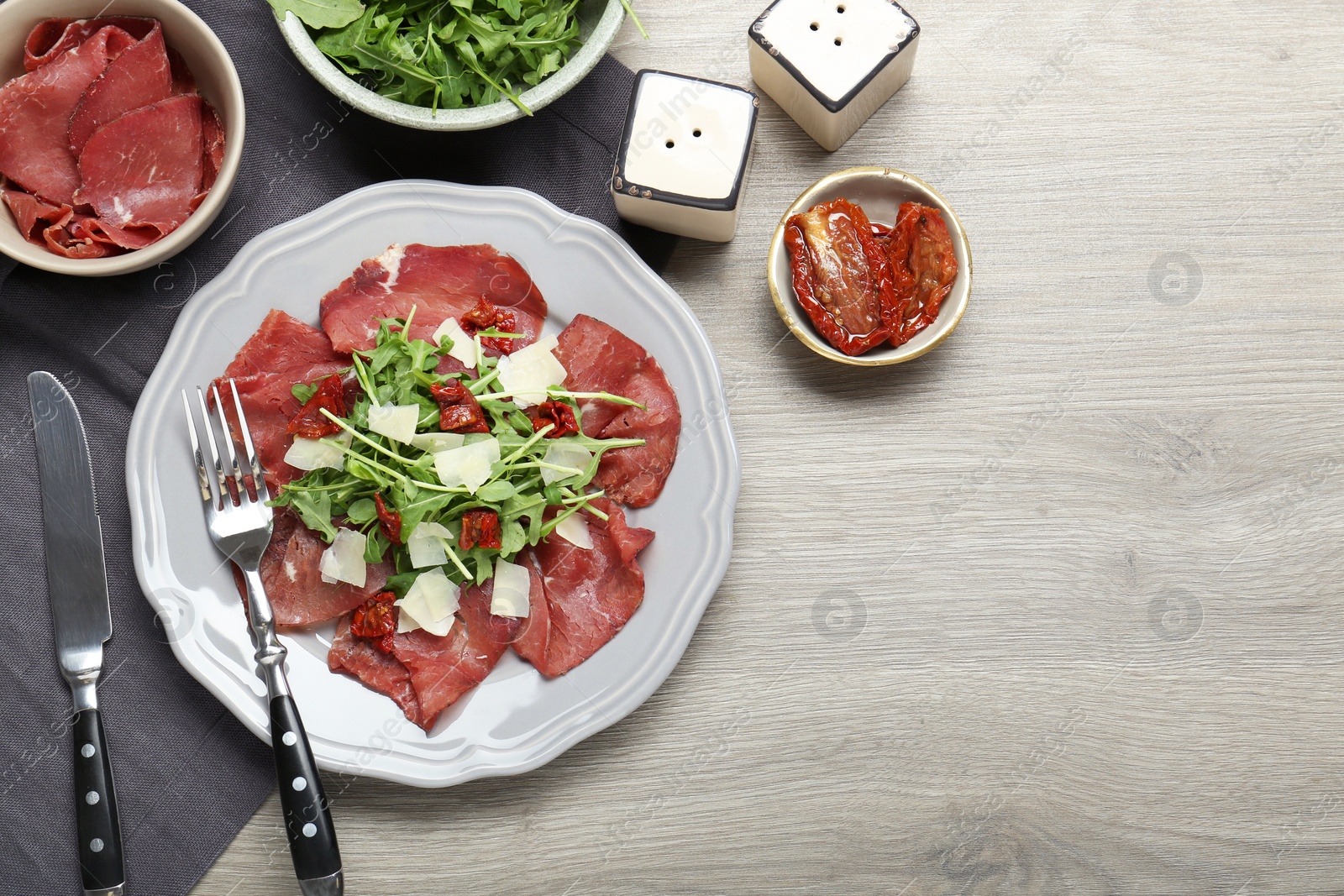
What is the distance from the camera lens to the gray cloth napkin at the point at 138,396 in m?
1.75

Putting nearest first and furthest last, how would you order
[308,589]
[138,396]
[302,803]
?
[302,803]
[308,589]
[138,396]

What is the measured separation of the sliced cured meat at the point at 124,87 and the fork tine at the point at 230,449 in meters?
0.53

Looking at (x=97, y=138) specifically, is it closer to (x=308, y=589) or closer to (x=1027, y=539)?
(x=308, y=589)

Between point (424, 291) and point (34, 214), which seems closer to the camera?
point (34, 214)

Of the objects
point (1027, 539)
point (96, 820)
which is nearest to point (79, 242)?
point (96, 820)

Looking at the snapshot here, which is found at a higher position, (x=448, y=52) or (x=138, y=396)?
(x=448, y=52)

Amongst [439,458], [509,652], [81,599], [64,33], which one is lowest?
[509,652]

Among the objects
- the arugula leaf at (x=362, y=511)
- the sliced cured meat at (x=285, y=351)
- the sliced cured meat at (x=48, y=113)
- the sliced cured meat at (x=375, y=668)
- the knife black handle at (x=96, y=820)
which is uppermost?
the sliced cured meat at (x=48, y=113)

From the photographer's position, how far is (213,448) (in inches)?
68.9

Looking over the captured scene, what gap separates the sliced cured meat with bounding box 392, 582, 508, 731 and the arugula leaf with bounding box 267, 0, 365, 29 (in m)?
1.11

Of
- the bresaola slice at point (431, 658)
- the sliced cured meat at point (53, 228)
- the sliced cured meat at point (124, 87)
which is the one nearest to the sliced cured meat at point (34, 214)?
the sliced cured meat at point (53, 228)

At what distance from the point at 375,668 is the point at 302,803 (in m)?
0.27

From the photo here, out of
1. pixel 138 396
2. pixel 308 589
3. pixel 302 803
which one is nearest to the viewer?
pixel 302 803

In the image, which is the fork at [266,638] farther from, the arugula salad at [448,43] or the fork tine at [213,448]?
the arugula salad at [448,43]
